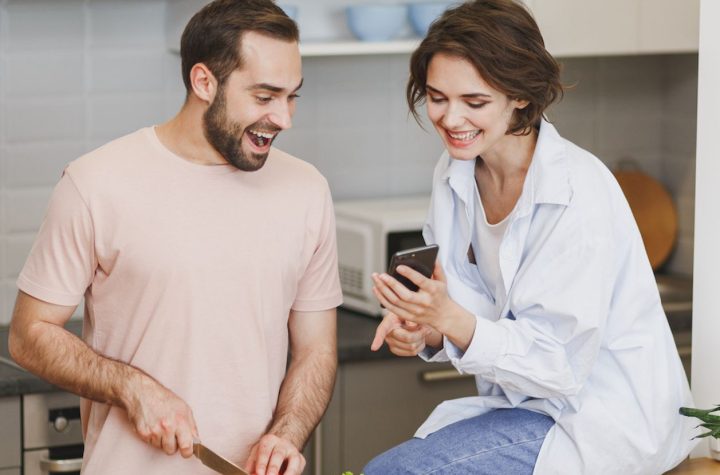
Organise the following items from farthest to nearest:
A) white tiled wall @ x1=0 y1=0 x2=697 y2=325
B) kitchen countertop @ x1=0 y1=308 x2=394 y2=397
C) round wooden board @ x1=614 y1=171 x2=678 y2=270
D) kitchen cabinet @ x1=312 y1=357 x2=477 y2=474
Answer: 1. round wooden board @ x1=614 y1=171 x2=678 y2=270
2. white tiled wall @ x1=0 y1=0 x2=697 y2=325
3. kitchen cabinet @ x1=312 y1=357 x2=477 y2=474
4. kitchen countertop @ x1=0 y1=308 x2=394 y2=397

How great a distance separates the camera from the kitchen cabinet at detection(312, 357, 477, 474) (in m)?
3.15

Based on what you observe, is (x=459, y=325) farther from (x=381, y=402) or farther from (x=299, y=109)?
(x=299, y=109)

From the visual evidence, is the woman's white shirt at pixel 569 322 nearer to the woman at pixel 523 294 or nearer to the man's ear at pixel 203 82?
the woman at pixel 523 294

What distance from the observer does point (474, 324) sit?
1972 mm

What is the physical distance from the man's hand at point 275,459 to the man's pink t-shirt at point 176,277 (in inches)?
3.0

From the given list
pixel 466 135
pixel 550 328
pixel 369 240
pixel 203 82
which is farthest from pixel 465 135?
pixel 369 240

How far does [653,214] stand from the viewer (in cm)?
385

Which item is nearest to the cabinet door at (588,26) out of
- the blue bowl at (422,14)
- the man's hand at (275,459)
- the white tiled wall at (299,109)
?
the blue bowl at (422,14)

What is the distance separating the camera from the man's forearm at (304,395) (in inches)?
86.4

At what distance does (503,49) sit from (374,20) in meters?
1.38

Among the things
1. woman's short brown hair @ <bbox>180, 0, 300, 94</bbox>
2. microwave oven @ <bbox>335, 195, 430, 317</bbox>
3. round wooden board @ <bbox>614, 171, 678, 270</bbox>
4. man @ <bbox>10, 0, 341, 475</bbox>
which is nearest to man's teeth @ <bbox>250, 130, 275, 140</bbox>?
man @ <bbox>10, 0, 341, 475</bbox>

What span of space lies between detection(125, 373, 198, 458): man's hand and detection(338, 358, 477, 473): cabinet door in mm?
1111

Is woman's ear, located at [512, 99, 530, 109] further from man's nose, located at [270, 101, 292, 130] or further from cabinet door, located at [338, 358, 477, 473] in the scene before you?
cabinet door, located at [338, 358, 477, 473]

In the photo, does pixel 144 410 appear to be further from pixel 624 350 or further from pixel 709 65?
pixel 709 65
